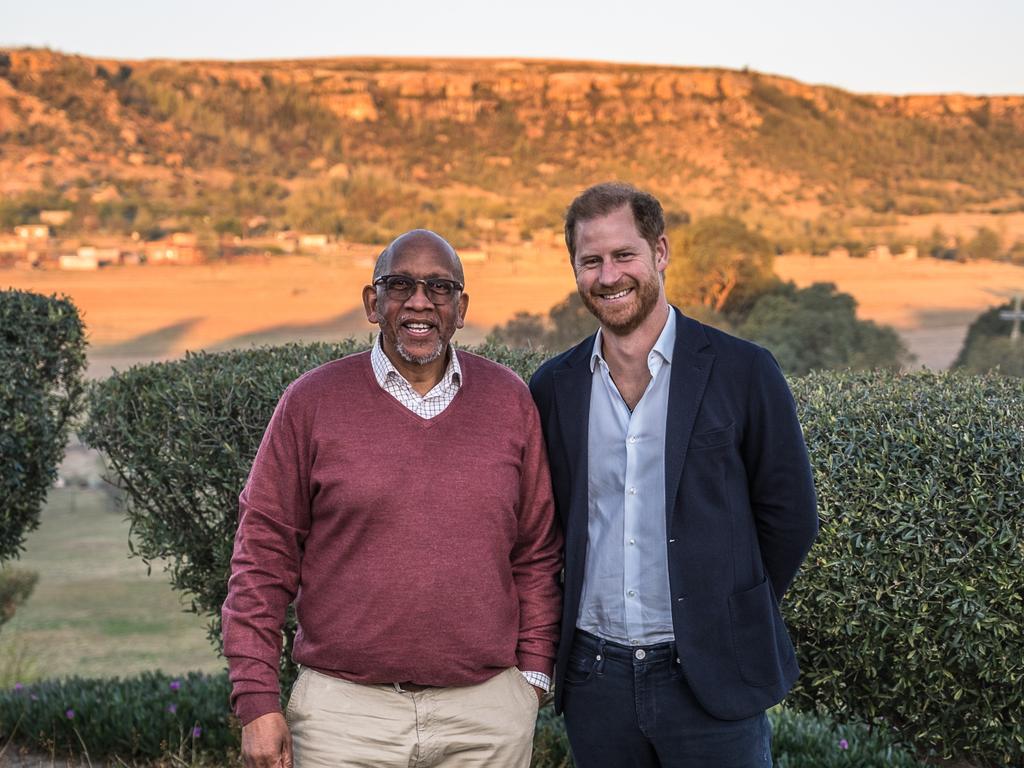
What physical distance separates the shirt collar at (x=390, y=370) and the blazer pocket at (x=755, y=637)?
0.87 metres

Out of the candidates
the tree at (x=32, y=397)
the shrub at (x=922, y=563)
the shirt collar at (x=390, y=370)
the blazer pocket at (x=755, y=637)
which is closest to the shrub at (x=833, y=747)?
the shrub at (x=922, y=563)

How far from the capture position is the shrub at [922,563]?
4059mm

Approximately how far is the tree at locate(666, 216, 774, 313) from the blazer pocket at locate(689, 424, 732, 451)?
22580 mm

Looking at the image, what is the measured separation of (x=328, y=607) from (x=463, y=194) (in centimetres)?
2573

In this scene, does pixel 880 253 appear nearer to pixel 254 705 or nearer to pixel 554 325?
pixel 554 325

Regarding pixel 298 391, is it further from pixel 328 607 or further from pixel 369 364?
pixel 328 607

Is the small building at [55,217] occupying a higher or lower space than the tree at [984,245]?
higher

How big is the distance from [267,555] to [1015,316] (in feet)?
88.5

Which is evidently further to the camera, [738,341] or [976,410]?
[976,410]

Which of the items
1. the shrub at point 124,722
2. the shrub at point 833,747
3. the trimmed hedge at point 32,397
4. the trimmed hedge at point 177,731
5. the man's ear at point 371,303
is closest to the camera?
the man's ear at point 371,303

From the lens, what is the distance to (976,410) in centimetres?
434

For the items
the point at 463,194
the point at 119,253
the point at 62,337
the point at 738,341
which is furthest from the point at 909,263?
the point at 738,341

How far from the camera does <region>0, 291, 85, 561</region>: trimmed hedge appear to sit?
5.82 m

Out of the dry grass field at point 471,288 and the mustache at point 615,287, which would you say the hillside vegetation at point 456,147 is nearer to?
the dry grass field at point 471,288
